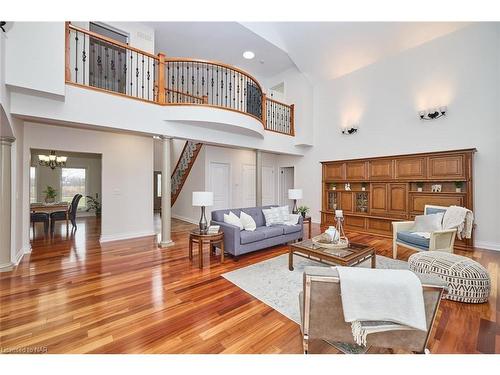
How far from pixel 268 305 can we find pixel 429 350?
1.42m

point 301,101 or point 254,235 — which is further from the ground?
point 301,101

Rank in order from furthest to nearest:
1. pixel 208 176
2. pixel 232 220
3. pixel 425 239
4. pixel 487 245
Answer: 1. pixel 208 176
2. pixel 487 245
3. pixel 232 220
4. pixel 425 239

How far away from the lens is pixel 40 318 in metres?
2.22

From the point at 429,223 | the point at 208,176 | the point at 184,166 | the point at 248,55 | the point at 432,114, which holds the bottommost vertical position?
the point at 429,223

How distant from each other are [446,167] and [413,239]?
7.80 ft

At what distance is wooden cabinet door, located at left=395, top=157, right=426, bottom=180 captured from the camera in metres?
5.34

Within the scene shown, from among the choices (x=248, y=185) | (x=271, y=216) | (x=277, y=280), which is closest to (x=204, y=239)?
(x=277, y=280)

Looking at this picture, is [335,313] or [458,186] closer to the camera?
[335,313]

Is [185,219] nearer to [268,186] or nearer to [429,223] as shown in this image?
[268,186]

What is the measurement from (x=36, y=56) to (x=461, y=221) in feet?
22.6

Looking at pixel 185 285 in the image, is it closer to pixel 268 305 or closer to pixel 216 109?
pixel 268 305

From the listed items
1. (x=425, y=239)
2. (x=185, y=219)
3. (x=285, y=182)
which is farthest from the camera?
(x=285, y=182)

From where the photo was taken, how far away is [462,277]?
8.33 feet

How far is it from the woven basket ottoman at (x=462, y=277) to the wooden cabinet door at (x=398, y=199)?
10.2ft
